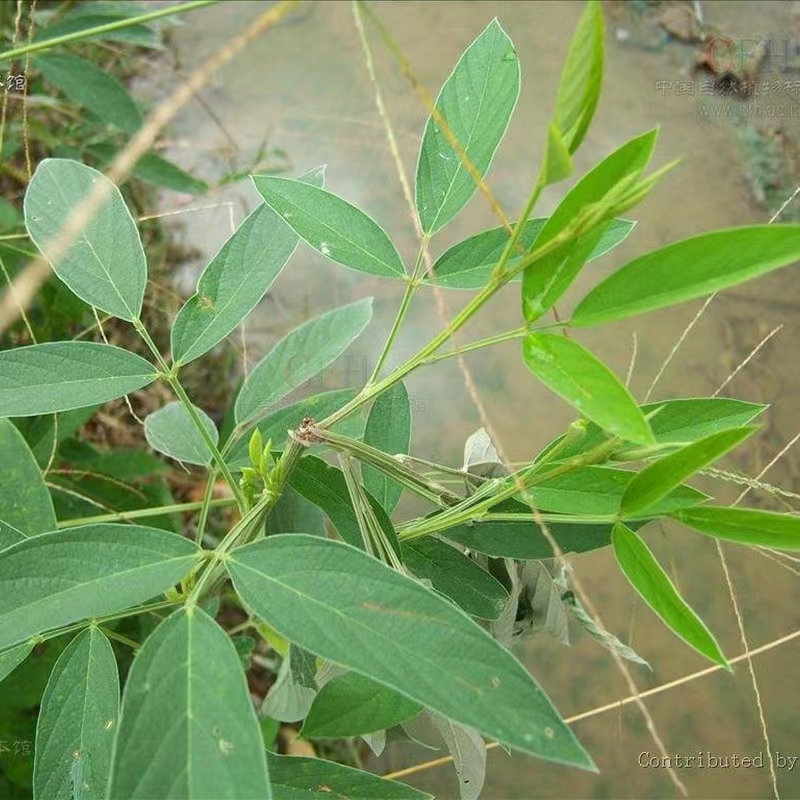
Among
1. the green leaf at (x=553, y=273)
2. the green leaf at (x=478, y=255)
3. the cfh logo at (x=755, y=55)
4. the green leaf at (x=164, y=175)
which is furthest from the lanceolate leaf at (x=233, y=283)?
the cfh logo at (x=755, y=55)

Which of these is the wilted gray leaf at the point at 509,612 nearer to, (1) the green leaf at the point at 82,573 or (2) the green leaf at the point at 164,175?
(1) the green leaf at the point at 82,573

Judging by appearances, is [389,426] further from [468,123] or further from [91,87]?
[91,87]

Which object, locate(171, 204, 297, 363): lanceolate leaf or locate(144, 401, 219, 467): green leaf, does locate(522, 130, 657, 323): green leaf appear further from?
locate(144, 401, 219, 467): green leaf

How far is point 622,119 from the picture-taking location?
139 centimetres

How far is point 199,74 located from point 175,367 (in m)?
0.17

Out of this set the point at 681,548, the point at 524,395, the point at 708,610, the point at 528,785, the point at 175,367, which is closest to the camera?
the point at 175,367

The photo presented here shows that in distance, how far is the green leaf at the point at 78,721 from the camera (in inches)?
17.4

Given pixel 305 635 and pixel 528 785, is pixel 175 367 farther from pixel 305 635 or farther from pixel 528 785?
pixel 528 785

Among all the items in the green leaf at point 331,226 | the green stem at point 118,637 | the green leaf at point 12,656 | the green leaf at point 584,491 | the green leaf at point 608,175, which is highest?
the green leaf at point 608,175

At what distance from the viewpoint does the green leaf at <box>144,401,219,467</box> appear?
61 centimetres

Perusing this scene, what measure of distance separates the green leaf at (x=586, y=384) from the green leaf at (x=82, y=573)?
189mm

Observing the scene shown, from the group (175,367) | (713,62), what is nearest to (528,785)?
(175,367)

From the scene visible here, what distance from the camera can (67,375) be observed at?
0.48 metres

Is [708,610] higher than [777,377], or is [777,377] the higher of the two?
[777,377]
